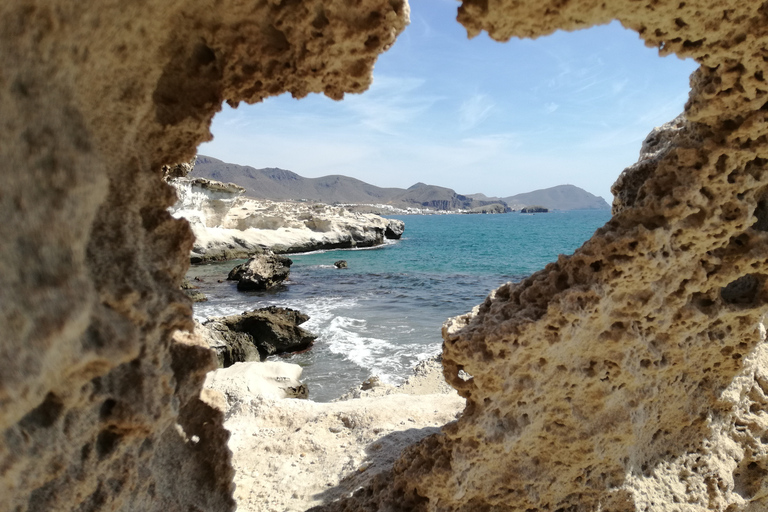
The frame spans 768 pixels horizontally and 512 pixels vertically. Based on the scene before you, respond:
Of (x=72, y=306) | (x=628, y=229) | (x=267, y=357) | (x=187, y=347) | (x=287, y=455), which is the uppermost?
(x=628, y=229)

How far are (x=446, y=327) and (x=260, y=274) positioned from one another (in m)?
18.3

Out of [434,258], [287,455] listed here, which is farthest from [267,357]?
[434,258]

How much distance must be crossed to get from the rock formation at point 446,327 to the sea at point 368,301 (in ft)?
22.4

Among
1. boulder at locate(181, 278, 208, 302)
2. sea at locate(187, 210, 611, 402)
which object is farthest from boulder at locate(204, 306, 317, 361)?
boulder at locate(181, 278, 208, 302)

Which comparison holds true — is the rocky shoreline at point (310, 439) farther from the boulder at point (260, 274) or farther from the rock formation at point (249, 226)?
the rock formation at point (249, 226)

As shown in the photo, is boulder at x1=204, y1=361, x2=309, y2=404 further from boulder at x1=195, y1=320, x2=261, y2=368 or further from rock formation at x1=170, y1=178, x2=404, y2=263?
A: rock formation at x1=170, y1=178, x2=404, y2=263

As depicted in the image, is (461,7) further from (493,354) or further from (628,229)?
(493,354)

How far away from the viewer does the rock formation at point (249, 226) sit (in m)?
29.7

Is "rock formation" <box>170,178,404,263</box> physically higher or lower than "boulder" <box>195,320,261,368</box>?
higher

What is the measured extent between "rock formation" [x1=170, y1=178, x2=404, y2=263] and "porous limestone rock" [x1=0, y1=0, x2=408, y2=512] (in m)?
24.1

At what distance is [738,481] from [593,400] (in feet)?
6.12

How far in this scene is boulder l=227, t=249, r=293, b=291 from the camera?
68.9 feet

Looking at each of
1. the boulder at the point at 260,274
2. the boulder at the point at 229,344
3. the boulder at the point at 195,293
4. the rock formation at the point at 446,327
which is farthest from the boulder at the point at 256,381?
the boulder at the point at 260,274

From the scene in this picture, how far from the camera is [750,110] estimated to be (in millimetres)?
3021
